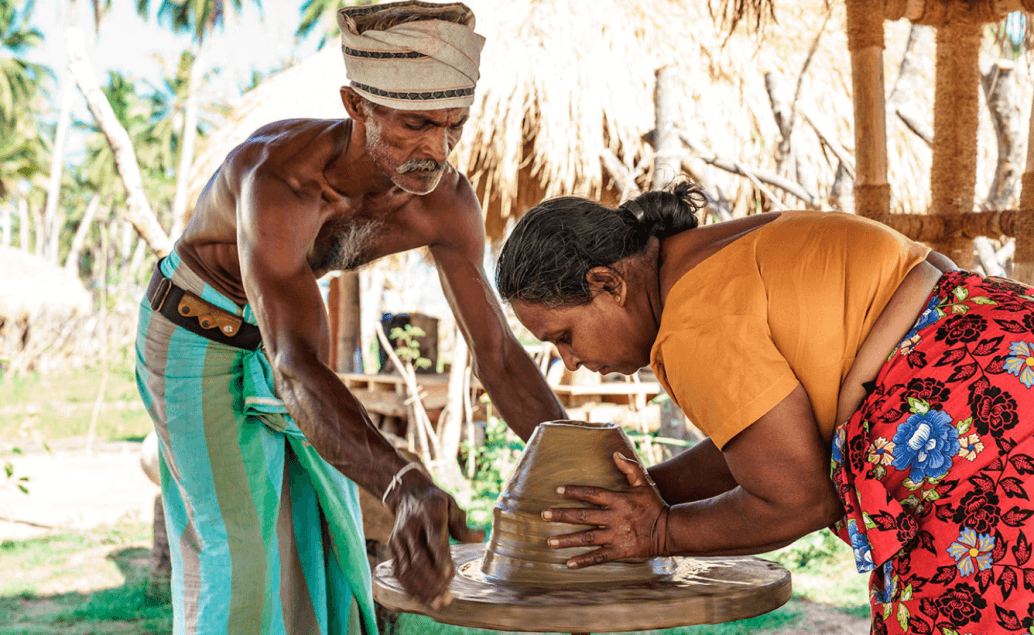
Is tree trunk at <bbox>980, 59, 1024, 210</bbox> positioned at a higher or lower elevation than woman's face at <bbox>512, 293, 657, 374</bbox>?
higher

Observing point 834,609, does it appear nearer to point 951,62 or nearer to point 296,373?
point 951,62

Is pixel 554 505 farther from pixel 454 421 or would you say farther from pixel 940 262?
pixel 454 421

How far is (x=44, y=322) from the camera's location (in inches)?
895

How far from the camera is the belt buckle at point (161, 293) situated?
9.04 ft

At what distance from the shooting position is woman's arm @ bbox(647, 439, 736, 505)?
2312 millimetres

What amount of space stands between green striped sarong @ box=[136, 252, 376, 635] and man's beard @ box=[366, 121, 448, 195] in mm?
614

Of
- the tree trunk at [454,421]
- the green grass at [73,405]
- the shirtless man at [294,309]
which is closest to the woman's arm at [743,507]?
the shirtless man at [294,309]

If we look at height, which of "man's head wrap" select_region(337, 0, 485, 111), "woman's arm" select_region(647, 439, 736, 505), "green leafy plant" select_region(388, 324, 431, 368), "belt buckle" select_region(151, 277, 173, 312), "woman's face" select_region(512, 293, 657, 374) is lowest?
"green leafy plant" select_region(388, 324, 431, 368)

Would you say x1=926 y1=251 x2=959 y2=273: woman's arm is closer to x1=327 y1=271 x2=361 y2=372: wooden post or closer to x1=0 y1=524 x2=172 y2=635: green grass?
x1=0 y1=524 x2=172 y2=635: green grass

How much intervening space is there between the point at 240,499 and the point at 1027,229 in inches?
105

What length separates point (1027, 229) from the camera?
3250mm

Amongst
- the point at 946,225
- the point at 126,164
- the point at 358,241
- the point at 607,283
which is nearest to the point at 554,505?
the point at 607,283

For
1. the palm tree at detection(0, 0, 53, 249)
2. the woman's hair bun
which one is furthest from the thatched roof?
the palm tree at detection(0, 0, 53, 249)

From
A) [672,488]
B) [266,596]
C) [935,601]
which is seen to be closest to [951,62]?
[672,488]
